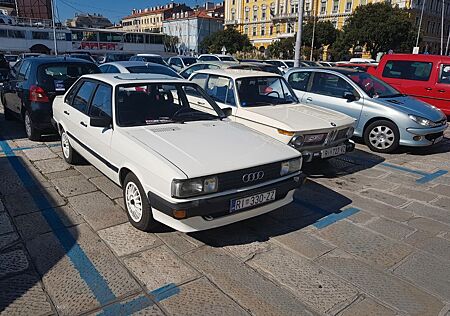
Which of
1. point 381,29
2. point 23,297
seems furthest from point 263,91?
point 381,29

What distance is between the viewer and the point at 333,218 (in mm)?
4238

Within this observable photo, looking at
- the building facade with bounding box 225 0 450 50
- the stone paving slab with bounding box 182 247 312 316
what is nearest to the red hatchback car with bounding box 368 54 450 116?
the stone paving slab with bounding box 182 247 312 316

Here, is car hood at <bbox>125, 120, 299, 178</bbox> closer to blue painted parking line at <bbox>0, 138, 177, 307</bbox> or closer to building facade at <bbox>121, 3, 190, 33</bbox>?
blue painted parking line at <bbox>0, 138, 177, 307</bbox>

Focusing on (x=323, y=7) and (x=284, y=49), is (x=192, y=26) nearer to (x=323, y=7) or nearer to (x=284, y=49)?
(x=323, y=7)

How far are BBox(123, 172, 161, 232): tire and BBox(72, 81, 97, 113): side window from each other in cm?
168

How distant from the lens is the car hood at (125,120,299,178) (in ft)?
10.4

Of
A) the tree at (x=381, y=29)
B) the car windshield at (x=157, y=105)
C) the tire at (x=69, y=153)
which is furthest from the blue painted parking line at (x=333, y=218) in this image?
the tree at (x=381, y=29)

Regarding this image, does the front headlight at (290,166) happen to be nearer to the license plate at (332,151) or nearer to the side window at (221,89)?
the license plate at (332,151)

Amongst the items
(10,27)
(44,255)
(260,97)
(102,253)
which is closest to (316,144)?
(260,97)

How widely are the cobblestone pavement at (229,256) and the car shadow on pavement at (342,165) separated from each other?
69cm

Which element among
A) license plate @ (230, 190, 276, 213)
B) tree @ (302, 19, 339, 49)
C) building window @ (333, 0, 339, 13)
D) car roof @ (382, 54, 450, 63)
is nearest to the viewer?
license plate @ (230, 190, 276, 213)

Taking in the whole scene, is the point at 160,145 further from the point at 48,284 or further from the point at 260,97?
the point at 260,97

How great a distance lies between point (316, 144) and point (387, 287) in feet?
8.87

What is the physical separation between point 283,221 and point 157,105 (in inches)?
84.3
